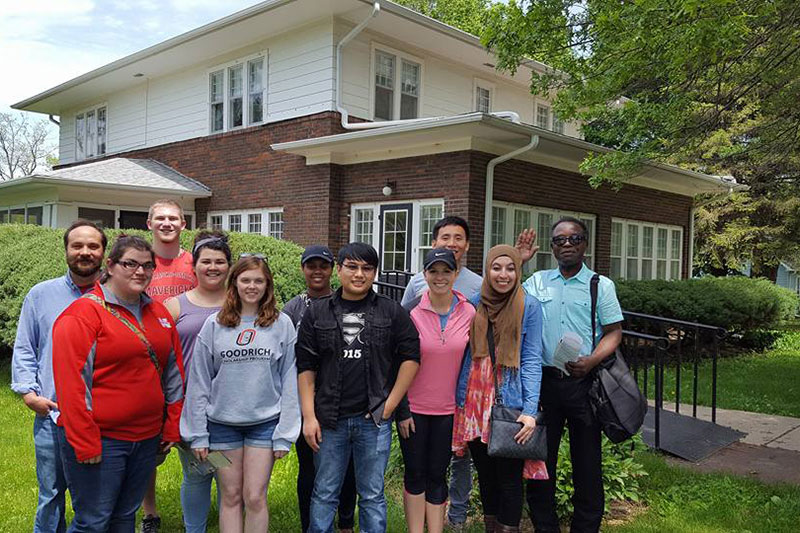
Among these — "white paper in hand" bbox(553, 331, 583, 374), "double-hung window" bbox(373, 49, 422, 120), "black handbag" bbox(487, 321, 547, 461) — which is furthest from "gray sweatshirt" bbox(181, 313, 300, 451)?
"double-hung window" bbox(373, 49, 422, 120)

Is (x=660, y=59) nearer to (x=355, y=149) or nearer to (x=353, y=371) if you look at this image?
(x=353, y=371)

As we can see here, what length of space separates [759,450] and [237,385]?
541cm

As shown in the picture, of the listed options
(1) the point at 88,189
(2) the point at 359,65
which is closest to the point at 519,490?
(2) the point at 359,65

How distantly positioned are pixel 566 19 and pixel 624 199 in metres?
7.20

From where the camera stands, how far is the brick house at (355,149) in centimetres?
1090

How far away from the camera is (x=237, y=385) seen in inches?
124

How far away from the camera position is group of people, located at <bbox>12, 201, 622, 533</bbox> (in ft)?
9.49

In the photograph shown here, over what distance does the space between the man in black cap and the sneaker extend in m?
0.94

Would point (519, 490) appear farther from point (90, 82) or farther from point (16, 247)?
point (90, 82)

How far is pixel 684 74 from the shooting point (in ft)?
24.0

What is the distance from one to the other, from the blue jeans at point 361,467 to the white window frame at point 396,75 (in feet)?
33.1

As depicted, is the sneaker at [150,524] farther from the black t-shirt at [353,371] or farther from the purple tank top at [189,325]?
the black t-shirt at [353,371]

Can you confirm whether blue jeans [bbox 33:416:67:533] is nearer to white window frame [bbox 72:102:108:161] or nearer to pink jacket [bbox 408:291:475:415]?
pink jacket [bbox 408:291:475:415]

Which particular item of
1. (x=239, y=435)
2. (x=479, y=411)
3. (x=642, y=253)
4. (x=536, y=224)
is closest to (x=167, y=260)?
(x=239, y=435)
